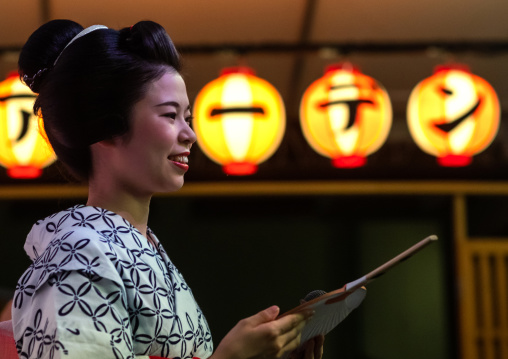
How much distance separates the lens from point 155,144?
4.81ft

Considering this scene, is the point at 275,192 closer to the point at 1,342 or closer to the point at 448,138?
the point at 448,138

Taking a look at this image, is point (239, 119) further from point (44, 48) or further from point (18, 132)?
point (44, 48)

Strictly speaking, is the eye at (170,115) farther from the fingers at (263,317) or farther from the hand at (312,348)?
the hand at (312,348)

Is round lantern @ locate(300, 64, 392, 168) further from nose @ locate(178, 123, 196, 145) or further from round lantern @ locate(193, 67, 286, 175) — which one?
nose @ locate(178, 123, 196, 145)

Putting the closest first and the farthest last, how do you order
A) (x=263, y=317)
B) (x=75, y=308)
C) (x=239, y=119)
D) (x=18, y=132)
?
(x=75, y=308), (x=263, y=317), (x=239, y=119), (x=18, y=132)

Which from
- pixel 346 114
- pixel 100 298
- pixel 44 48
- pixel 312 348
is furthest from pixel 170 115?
pixel 346 114

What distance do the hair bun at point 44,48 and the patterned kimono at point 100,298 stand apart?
12.0 inches

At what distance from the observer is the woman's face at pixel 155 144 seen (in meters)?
1.47

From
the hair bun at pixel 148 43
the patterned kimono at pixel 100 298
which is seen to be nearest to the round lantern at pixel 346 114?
the hair bun at pixel 148 43

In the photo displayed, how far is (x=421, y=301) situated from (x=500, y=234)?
94 centimetres

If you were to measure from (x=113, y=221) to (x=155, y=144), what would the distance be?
167mm

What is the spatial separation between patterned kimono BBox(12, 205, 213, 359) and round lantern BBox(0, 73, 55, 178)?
3.22 metres

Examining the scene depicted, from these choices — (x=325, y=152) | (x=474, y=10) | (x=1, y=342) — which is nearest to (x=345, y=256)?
(x=325, y=152)

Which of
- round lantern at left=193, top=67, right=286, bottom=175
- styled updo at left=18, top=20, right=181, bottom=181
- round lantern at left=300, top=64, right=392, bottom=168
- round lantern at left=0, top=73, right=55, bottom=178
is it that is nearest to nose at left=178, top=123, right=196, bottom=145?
styled updo at left=18, top=20, right=181, bottom=181
